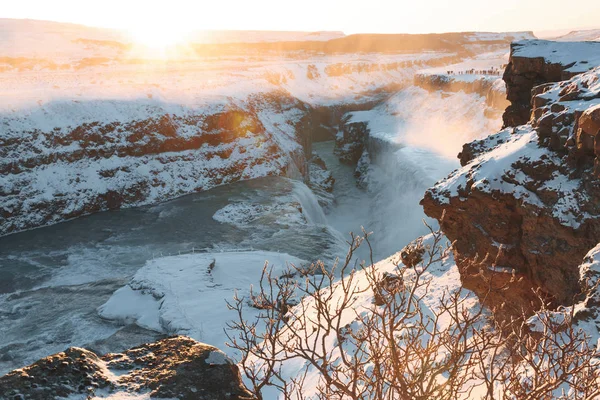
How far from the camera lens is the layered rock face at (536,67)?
22783mm

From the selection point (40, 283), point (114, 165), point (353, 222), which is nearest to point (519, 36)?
point (353, 222)

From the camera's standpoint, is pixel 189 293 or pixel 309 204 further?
pixel 309 204

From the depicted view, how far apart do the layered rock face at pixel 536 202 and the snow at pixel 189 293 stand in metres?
10.9

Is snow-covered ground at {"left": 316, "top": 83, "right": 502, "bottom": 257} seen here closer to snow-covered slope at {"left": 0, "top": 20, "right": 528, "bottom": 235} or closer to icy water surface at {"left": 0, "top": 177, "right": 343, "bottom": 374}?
icy water surface at {"left": 0, "top": 177, "right": 343, "bottom": 374}

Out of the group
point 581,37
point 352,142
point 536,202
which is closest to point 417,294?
point 536,202

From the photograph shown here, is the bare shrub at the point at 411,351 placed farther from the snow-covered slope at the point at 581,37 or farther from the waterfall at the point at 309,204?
the snow-covered slope at the point at 581,37

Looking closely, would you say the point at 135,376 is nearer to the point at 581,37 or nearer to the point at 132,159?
the point at 132,159

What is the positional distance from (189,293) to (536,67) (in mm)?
21723

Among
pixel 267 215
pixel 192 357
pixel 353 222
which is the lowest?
pixel 353 222

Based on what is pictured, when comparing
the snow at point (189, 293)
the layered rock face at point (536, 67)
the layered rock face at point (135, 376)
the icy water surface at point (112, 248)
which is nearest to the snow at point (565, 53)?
the layered rock face at point (536, 67)

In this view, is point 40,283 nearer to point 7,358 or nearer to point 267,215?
point 7,358

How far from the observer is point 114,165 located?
48.6 m

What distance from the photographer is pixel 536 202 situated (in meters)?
13.6

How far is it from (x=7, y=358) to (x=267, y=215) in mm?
24752
